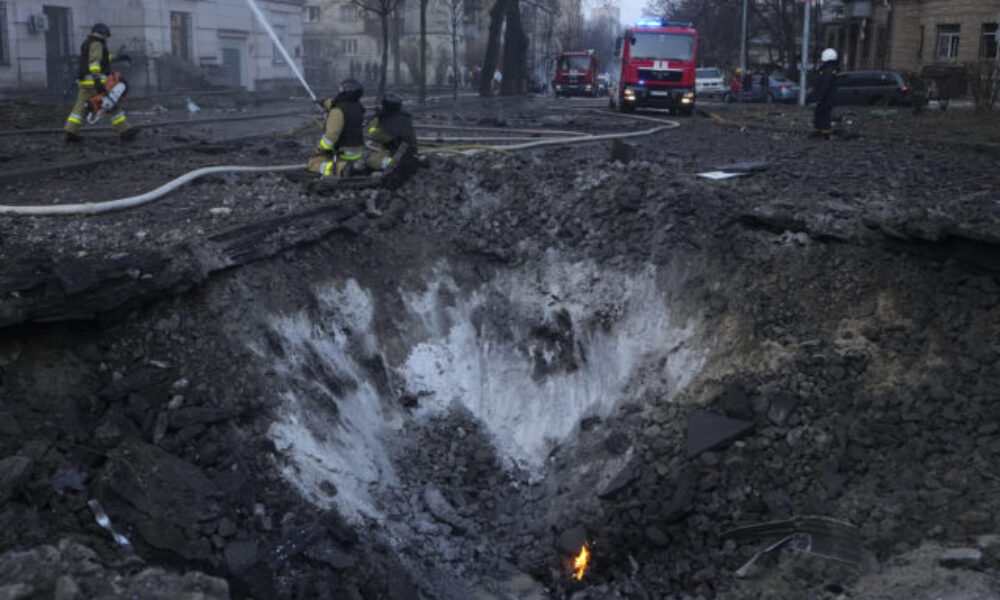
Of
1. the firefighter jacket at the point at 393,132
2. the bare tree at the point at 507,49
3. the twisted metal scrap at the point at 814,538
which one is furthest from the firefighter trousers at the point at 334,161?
the bare tree at the point at 507,49

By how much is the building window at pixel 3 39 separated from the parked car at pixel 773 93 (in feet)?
89.4

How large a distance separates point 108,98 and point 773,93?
27.9 meters

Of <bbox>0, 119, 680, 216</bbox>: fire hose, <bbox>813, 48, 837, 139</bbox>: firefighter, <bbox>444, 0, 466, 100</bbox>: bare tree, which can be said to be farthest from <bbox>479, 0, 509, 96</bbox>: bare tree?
<bbox>0, 119, 680, 216</bbox>: fire hose

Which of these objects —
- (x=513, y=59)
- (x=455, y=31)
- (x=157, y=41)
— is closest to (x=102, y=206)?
(x=157, y=41)

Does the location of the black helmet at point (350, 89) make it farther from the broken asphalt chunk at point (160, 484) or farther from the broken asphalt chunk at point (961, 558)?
the broken asphalt chunk at point (961, 558)

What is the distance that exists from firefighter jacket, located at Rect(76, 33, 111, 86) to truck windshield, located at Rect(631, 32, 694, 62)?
14.6 meters

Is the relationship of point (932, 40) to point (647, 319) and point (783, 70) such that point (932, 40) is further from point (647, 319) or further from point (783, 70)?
point (647, 319)

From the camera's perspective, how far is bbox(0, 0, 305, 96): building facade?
27.5 m

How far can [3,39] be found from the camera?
88.2ft

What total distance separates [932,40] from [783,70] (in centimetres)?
784

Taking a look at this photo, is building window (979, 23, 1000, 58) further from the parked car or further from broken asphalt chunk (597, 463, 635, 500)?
broken asphalt chunk (597, 463, 635, 500)

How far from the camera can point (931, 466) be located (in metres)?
5.41

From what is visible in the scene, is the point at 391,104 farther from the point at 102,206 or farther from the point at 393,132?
the point at 102,206

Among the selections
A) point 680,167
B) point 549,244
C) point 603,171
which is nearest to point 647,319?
point 549,244
